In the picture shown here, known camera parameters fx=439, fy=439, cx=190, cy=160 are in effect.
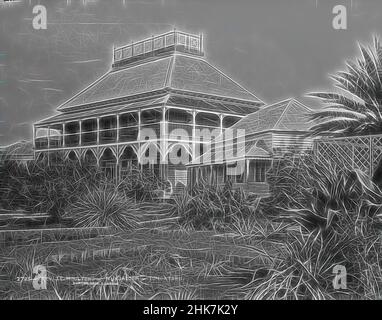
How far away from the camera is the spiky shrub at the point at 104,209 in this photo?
5824mm

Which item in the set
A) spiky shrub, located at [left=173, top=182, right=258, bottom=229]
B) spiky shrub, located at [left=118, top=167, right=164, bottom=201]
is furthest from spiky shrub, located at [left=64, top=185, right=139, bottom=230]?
spiky shrub, located at [left=173, top=182, right=258, bottom=229]

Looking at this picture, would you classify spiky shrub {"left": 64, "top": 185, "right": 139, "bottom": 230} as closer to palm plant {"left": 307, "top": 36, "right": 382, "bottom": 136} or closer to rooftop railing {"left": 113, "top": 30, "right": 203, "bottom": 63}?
rooftop railing {"left": 113, "top": 30, "right": 203, "bottom": 63}

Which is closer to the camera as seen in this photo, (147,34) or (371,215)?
(371,215)

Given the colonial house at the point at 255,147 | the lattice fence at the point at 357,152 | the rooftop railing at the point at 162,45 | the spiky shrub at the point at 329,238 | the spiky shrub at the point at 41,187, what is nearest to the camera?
the spiky shrub at the point at 329,238

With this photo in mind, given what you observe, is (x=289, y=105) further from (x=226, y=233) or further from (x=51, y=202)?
(x=51, y=202)

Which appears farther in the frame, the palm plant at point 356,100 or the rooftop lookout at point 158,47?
the rooftop lookout at point 158,47

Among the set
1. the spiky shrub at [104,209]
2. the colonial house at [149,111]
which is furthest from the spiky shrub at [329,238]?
the spiky shrub at [104,209]

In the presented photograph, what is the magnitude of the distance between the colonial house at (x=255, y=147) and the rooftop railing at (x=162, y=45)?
118 cm

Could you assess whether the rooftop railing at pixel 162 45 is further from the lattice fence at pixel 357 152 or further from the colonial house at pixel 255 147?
the lattice fence at pixel 357 152

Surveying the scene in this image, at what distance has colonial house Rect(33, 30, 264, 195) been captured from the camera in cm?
579
